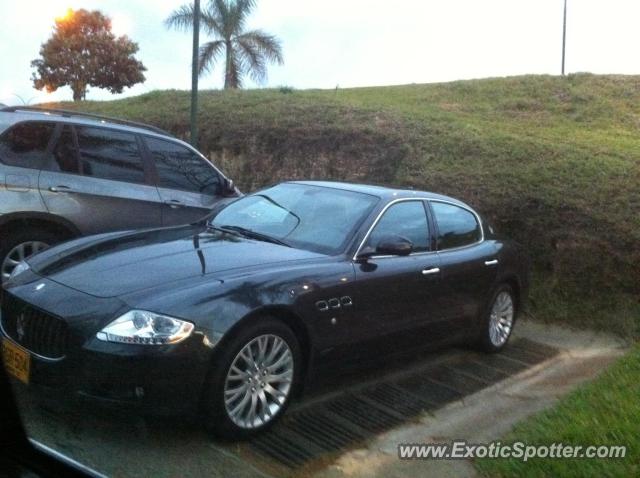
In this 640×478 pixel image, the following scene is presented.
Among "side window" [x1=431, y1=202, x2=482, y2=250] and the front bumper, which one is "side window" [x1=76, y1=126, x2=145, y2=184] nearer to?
"side window" [x1=431, y1=202, x2=482, y2=250]

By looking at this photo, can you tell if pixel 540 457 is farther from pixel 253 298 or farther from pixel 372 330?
pixel 253 298

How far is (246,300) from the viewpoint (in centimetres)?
411

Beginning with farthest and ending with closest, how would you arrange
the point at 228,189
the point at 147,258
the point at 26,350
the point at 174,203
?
the point at 228,189 < the point at 174,203 < the point at 147,258 < the point at 26,350

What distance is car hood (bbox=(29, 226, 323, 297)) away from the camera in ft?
13.6

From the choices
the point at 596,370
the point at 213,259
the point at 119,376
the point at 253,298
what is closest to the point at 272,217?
the point at 213,259

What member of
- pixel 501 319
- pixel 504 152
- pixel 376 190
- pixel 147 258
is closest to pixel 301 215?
pixel 376 190

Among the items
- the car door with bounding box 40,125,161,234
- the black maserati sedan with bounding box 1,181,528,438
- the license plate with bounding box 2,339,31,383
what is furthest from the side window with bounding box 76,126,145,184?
the license plate with bounding box 2,339,31,383

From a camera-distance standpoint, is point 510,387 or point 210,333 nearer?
point 210,333

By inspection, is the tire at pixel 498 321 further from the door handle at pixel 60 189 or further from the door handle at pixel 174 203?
the door handle at pixel 60 189

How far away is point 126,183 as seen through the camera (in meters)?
6.99

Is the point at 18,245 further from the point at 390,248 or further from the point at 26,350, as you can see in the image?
the point at 390,248

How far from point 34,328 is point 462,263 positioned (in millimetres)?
3275

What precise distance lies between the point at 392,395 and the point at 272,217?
154cm

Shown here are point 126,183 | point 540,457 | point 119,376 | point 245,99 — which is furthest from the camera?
point 245,99
